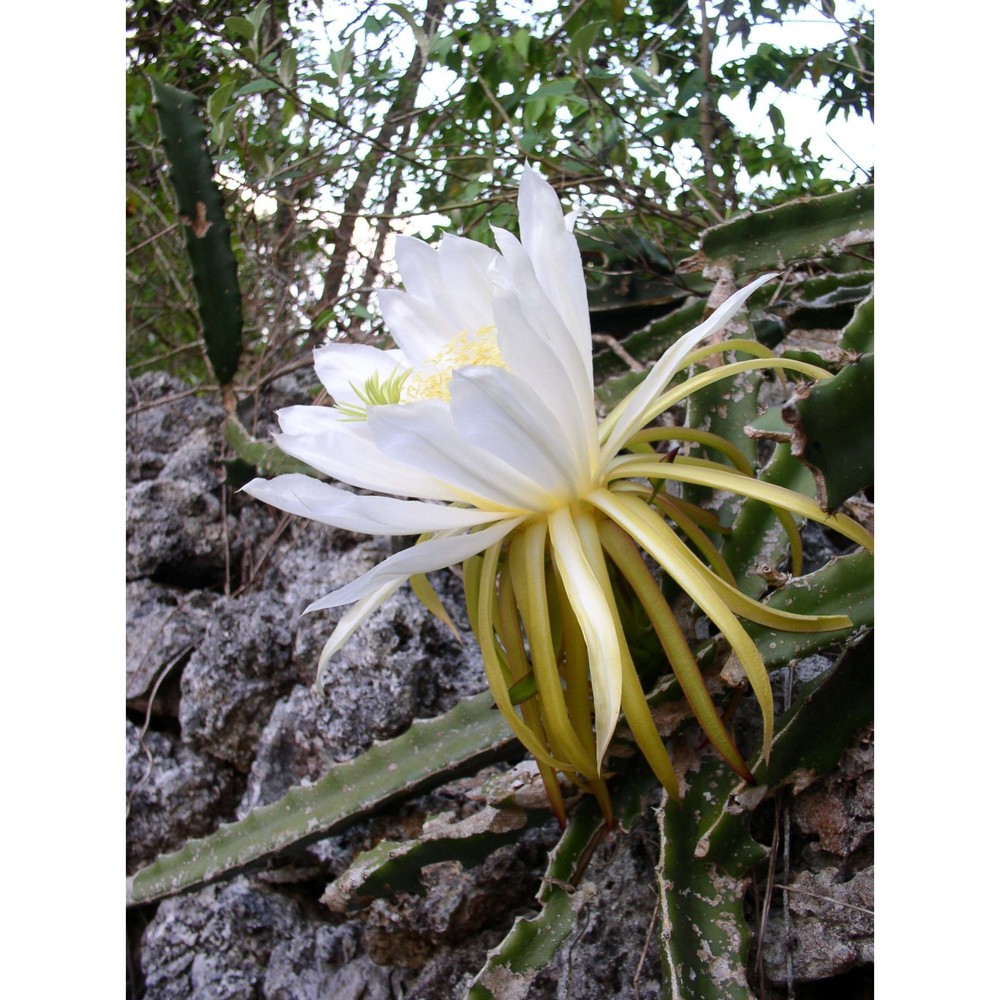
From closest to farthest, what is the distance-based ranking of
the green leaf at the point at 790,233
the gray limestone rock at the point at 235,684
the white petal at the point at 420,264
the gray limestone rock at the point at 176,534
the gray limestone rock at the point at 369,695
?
the white petal at the point at 420,264 → the green leaf at the point at 790,233 → the gray limestone rock at the point at 369,695 → the gray limestone rock at the point at 235,684 → the gray limestone rock at the point at 176,534

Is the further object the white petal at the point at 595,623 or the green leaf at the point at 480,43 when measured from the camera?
the green leaf at the point at 480,43

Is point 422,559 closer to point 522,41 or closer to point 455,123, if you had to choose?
point 522,41

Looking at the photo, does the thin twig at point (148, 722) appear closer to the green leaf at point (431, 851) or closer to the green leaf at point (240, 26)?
the green leaf at point (431, 851)

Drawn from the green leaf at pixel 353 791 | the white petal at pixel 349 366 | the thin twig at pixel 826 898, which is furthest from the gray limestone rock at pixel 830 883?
the white petal at pixel 349 366

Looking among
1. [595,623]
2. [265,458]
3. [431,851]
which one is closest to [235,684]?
[265,458]

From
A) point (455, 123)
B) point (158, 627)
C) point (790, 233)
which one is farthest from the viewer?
point (455, 123)
